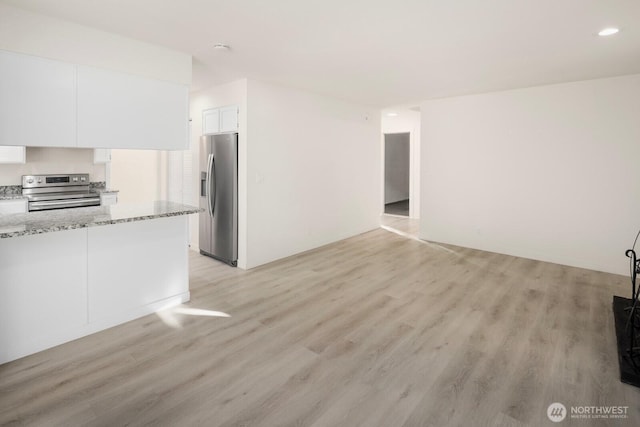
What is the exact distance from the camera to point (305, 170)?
219 inches

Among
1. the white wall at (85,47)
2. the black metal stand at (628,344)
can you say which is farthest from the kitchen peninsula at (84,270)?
the black metal stand at (628,344)

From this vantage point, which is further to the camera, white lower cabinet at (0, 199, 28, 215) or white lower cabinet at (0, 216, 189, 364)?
white lower cabinet at (0, 199, 28, 215)

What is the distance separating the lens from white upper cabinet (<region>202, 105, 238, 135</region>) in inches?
185

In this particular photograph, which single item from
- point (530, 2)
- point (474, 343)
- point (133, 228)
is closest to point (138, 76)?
point (133, 228)

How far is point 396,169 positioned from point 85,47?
9.73 m

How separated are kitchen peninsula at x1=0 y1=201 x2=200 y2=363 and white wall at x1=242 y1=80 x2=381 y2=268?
1.45m

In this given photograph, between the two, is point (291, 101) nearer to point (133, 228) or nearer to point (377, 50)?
point (377, 50)

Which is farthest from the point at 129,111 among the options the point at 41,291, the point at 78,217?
the point at 41,291

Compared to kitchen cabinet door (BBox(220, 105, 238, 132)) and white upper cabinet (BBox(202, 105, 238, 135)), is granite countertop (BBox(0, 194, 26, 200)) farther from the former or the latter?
kitchen cabinet door (BBox(220, 105, 238, 132))

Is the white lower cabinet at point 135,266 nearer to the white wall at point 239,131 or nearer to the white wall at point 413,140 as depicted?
the white wall at point 239,131

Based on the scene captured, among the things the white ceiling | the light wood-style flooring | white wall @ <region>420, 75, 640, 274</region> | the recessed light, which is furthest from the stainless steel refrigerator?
the recessed light
